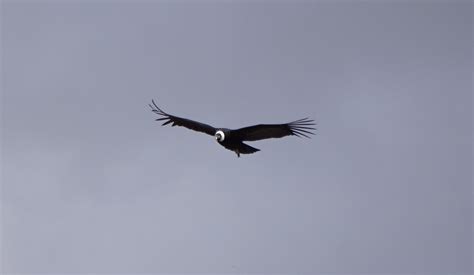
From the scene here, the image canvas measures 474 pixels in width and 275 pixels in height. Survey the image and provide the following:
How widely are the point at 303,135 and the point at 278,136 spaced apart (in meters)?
1.37

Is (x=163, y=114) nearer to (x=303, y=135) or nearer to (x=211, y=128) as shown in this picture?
(x=211, y=128)

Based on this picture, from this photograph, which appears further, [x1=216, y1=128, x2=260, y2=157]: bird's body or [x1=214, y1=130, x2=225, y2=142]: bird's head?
[x1=216, y1=128, x2=260, y2=157]: bird's body

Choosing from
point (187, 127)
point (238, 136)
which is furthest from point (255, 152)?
point (187, 127)

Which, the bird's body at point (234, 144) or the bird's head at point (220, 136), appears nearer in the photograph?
the bird's head at point (220, 136)

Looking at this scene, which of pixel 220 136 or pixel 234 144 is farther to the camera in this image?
pixel 234 144

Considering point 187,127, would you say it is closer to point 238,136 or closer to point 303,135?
point 238,136

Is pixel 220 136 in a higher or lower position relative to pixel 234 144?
higher

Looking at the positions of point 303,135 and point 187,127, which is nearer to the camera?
point 303,135

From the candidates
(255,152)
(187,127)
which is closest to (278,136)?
(255,152)

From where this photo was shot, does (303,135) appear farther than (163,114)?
No

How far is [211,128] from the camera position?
3694 cm

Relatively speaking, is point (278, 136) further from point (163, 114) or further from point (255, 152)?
point (163, 114)

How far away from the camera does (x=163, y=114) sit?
37438mm

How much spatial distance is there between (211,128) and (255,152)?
1.99 m
